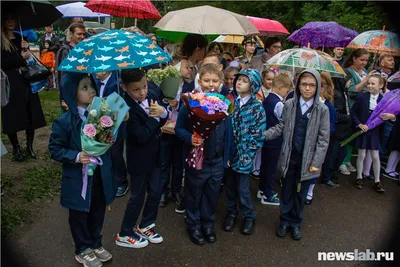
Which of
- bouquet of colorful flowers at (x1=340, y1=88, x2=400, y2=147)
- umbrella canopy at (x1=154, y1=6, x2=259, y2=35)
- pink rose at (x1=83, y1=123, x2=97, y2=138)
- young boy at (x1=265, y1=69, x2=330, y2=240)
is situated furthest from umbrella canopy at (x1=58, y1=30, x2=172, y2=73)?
bouquet of colorful flowers at (x1=340, y1=88, x2=400, y2=147)

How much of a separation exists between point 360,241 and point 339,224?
0.41m

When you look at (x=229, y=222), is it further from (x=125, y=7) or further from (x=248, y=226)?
(x=125, y=7)

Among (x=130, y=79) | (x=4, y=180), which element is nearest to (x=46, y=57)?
Answer: (x=4, y=180)

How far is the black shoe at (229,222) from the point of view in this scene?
4051 mm

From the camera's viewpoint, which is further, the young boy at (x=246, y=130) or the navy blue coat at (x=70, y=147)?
A: the young boy at (x=246, y=130)

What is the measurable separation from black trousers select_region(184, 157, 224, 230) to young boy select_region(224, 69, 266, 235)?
322mm

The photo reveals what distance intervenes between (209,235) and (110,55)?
2.28m

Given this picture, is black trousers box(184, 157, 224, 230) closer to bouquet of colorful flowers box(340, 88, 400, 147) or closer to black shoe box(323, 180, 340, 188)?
black shoe box(323, 180, 340, 188)

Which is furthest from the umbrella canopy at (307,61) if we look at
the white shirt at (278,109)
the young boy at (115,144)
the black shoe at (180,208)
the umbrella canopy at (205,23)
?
the black shoe at (180,208)

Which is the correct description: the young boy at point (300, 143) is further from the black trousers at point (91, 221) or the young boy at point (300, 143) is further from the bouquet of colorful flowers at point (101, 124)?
the black trousers at point (91, 221)

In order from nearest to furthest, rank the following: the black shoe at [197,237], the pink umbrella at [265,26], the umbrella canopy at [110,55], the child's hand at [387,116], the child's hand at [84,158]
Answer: the umbrella canopy at [110,55] < the child's hand at [84,158] < the black shoe at [197,237] < the child's hand at [387,116] < the pink umbrella at [265,26]

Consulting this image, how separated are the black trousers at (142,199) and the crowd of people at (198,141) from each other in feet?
0.04

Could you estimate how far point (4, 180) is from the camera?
4812 mm

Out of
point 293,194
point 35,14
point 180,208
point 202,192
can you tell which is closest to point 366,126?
point 293,194
